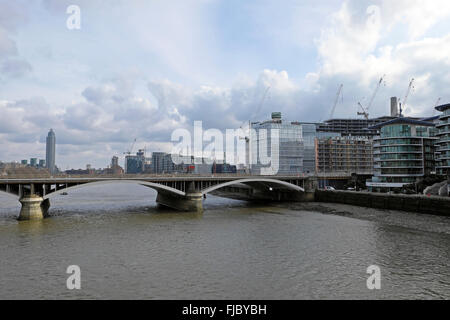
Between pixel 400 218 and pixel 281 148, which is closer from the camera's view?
pixel 400 218

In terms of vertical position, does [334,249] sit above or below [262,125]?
below

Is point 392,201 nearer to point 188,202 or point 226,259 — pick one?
point 188,202

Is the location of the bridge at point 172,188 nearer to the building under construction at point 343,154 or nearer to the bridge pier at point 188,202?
the bridge pier at point 188,202

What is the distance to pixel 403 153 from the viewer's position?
8119 cm

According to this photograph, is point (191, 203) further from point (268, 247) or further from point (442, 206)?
point (442, 206)

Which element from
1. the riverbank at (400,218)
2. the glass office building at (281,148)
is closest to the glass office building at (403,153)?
the riverbank at (400,218)

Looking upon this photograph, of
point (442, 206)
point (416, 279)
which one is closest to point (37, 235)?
point (416, 279)

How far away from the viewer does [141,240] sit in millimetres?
35781

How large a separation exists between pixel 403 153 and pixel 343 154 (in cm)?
7865

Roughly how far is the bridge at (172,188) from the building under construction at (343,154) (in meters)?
69.2

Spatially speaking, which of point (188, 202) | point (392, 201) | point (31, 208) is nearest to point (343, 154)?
point (392, 201)

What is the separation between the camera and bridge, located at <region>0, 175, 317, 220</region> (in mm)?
51938
